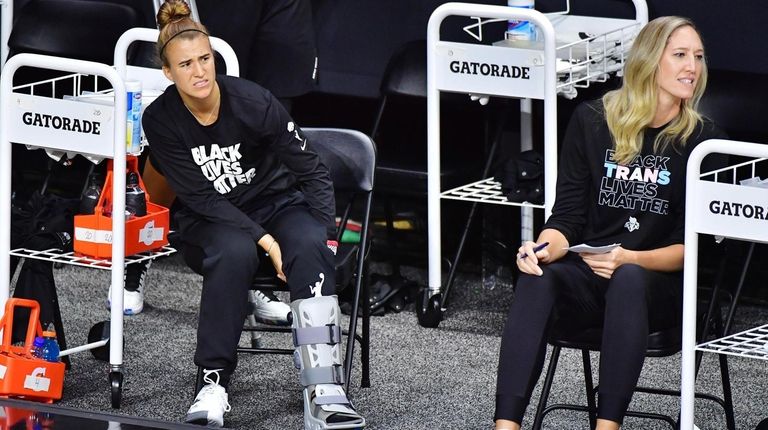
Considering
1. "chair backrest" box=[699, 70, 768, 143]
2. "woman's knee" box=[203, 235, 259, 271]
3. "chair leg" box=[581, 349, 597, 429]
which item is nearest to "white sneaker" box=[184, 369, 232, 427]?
"woman's knee" box=[203, 235, 259, 271]

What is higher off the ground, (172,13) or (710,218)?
(172,13)

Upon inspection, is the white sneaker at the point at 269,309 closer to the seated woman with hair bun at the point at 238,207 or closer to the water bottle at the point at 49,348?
the seated woman with hair bun at the point at 238,207

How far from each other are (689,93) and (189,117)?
1293 millimetres

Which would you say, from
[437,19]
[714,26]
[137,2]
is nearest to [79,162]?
[137,2]

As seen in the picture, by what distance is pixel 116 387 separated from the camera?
3.73 m

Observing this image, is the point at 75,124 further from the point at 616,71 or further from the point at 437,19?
the point at 616,71

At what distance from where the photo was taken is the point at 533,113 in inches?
204

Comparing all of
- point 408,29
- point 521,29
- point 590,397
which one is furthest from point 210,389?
point 408,29

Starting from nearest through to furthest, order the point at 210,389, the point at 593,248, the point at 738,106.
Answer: the point at 593,248, the point at 210,389, the point at 738,106

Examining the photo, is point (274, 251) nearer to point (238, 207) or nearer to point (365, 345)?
point (238, 207)

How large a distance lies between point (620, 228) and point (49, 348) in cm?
156

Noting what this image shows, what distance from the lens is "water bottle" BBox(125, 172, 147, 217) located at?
149 inches

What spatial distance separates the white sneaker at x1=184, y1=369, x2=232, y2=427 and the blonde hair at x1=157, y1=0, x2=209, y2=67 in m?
0.85

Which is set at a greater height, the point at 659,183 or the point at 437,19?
the point at 437,19
